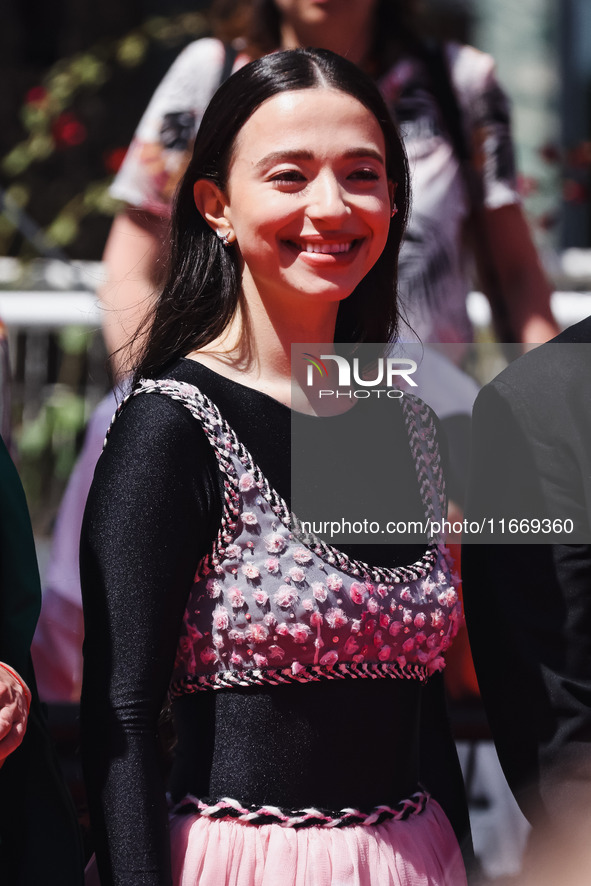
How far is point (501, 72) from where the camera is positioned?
586cm

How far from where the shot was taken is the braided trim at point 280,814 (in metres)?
1.42

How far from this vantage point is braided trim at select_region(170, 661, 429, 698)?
4.69 feet

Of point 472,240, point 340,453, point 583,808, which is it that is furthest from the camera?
point 472,240

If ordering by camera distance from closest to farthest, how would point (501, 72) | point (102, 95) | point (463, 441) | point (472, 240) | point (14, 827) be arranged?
1. point (14, 827)
2. point (463, 441)
3. point (472, 240)
4. point (102, 95)
5. point (501, 72)

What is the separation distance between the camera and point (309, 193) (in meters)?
1.52

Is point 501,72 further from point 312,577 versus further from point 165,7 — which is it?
point 312,577

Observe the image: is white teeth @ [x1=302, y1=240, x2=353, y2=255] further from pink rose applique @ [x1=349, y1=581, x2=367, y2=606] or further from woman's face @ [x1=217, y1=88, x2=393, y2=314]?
pink rose applique @ [x1=349, y1=581, x2=367, y2=606]

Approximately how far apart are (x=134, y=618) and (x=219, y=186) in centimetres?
59

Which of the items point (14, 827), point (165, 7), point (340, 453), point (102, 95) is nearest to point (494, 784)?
point (340, 453)

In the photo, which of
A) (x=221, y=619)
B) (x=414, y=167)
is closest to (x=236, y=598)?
(x=221, y=619)

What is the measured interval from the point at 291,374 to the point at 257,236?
196 mm

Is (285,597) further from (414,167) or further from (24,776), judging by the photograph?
(414,167)

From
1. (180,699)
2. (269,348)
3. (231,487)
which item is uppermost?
(269,348)

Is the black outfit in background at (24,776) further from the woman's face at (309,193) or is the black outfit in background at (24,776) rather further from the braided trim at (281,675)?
the woman's face at (309,193)
